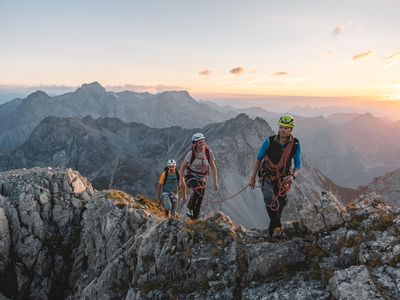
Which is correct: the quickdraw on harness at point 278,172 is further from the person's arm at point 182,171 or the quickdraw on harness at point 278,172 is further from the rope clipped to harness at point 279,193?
the person's arm at point 182,171

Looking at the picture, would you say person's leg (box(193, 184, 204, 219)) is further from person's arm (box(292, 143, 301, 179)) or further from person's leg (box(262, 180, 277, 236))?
person's arm (box(292, 143, 301, 179))

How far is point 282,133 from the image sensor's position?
43.2ft

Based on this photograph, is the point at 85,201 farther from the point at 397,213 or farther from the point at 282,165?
the point at 397,213

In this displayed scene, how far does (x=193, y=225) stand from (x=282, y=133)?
252 inches

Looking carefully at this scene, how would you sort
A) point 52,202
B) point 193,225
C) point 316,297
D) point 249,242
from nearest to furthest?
point 316,297 < point 249,242 < point 193,225 < point 52,202

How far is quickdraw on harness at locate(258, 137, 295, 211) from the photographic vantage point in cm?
1343

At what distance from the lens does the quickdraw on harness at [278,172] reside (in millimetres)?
13430

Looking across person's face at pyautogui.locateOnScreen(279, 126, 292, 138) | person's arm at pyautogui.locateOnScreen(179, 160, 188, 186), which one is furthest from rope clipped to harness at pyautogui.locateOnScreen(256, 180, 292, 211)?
person's arm at pyautogui.locateOnScreen(179, 160, 188, 186)

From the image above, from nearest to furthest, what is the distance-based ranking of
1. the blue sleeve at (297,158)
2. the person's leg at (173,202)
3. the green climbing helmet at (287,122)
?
the green climbing helmet at (287,122)
the blue sleeve at (297,158)
the person's leg at (173,202)

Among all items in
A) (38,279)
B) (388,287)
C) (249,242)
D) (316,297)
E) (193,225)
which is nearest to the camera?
(388,287)

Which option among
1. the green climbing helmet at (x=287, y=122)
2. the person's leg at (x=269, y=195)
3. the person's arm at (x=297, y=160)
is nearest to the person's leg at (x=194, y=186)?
the person's leg at (x=269, y=195)

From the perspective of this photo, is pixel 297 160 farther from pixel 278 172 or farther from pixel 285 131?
pixel 285 131

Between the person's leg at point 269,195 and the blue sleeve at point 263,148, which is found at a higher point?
the blue sleeve at point 263,148

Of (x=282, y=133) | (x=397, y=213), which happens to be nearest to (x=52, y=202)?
(x=282, y=133)
